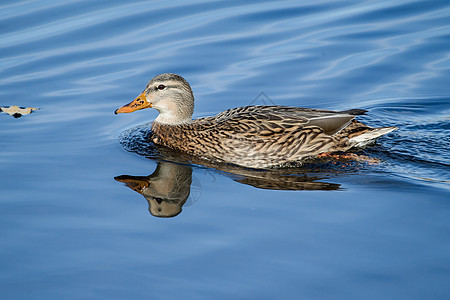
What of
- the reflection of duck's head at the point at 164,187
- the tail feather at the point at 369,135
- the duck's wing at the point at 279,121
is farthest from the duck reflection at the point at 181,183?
the tail feather at the point at 369,135

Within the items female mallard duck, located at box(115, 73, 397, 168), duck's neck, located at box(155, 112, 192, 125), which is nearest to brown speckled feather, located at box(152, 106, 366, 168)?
female mallard duck, located at box(115, 73, 397, 168)

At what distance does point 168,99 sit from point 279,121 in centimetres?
181

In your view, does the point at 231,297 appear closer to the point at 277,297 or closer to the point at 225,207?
the point at 277,297

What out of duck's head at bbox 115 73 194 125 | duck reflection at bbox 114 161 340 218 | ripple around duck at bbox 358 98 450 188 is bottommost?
duck reflection at bbox 114 161 340 218

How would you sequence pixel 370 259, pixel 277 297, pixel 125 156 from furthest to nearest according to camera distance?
pixel 125 156 < pixel 370 259 < pixel 277 297

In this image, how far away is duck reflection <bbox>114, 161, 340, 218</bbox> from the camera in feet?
25.5

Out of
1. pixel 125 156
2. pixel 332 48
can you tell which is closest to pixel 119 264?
pixel 125 156

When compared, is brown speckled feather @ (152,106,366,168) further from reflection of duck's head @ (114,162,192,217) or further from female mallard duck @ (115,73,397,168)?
reflection of duck's head @ (114,162,192,217)

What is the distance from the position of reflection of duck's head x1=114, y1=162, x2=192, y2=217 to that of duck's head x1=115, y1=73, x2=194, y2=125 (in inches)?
48.3

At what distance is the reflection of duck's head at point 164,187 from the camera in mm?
7625

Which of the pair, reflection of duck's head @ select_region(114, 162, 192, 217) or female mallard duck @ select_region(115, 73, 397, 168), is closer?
reflection of duck's head @ select_region(114, 162, 192, 217)

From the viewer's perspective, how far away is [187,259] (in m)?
6.29

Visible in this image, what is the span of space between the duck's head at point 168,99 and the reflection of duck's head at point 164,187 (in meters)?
1.23

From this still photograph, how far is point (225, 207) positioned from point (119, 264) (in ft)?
5.18
